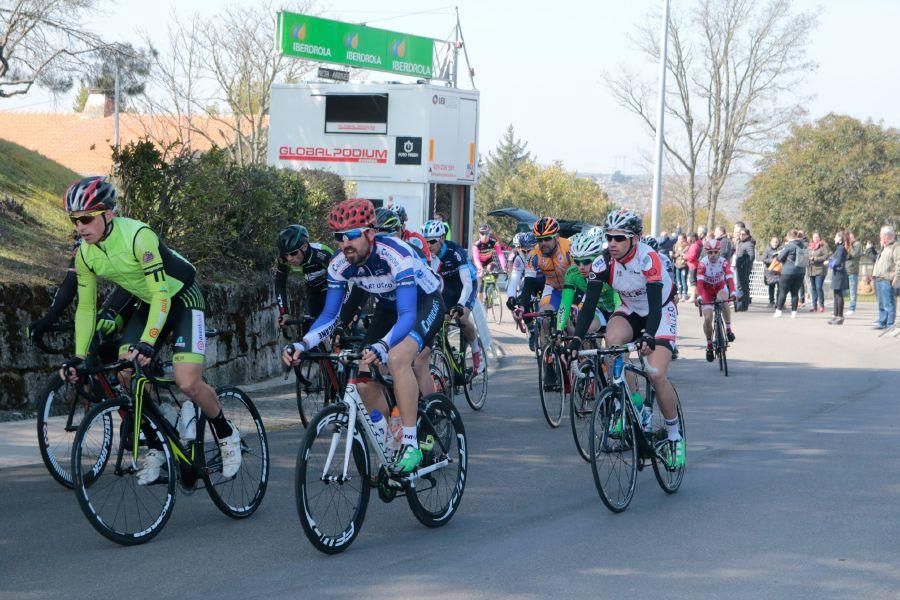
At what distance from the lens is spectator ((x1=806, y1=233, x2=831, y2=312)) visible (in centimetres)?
2708

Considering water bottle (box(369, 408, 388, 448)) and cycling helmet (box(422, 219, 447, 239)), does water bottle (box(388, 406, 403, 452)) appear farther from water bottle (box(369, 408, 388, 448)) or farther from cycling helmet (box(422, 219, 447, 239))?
cycling helmet (box(422, 219, 447, 239))

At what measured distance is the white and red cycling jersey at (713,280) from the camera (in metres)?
16.4

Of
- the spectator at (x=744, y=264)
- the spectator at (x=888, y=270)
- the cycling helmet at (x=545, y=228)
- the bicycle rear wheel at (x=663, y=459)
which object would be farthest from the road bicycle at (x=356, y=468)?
the spectator at (x=744, y=264)

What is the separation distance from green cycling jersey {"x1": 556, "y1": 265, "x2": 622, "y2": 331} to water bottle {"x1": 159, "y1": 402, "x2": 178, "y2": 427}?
516 cm

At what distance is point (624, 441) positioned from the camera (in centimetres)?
763

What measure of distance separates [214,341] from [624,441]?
640 cm

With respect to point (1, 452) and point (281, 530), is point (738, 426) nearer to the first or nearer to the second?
point (281, 530)

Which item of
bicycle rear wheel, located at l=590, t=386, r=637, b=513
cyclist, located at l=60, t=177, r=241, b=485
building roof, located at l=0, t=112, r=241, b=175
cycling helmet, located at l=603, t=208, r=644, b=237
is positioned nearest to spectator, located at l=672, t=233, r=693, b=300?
cycling helmet, located at l=603, t=208, r=644, b=237

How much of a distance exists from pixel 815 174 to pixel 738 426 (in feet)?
137

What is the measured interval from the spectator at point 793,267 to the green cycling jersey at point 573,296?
1639 cm

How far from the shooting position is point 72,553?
621cm

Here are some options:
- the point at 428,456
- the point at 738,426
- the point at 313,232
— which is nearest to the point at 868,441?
the point at 738,426

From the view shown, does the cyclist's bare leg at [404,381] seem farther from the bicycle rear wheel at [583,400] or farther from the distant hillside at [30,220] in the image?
the distant hillside at [30,220]

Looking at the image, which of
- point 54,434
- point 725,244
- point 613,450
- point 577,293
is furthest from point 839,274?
point 54,434
